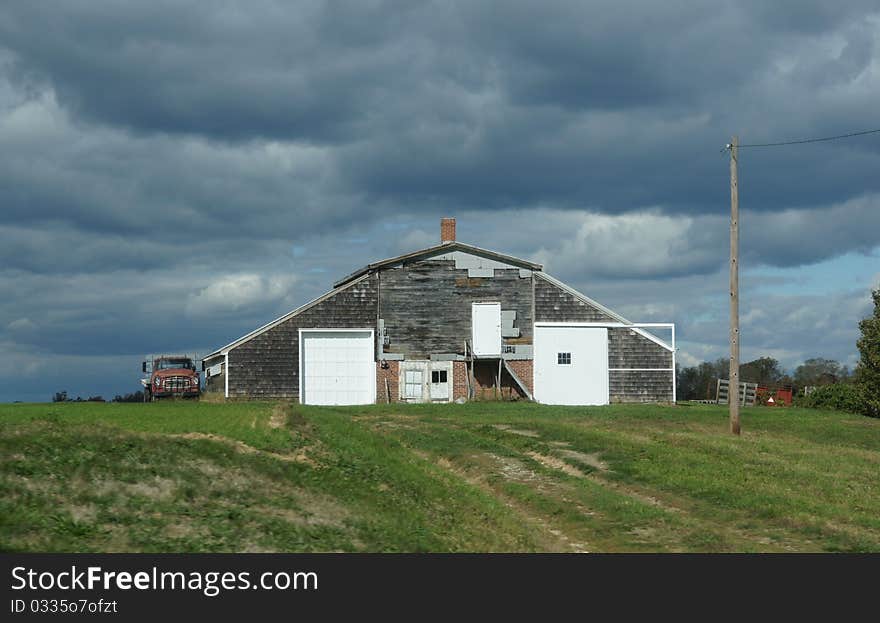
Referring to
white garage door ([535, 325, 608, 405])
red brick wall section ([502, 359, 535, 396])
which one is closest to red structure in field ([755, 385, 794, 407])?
white garage door ([535, 325, 608, 405])

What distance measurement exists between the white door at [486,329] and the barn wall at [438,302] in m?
0.30

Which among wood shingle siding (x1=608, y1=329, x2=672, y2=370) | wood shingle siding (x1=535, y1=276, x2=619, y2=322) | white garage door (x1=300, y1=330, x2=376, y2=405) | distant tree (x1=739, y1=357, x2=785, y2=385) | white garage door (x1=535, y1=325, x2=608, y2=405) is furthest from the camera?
distant tree (x1=739, y1=357, x2=785, y2=385)

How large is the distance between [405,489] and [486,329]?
32.2m

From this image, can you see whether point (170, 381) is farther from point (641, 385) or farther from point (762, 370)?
point (762, 370)

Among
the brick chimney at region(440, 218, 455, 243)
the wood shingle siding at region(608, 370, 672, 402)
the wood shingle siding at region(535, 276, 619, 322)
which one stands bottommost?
the wood shingle siding at region(608, 370, 672, 402)

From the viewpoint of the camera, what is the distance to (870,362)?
168 feet

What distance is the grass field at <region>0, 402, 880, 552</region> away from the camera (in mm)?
13164

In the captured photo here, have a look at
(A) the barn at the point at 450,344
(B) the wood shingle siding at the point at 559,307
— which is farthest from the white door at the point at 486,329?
(B) the wood shingle siding at the point at 559,307

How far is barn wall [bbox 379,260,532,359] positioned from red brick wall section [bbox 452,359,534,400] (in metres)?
1.06

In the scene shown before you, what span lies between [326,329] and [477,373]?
7.86 m

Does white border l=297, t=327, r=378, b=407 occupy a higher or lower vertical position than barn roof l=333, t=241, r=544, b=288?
lower

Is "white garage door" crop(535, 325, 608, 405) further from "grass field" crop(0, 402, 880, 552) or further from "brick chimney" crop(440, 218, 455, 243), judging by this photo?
"grass field" crop(0, 402, 880, 552)
